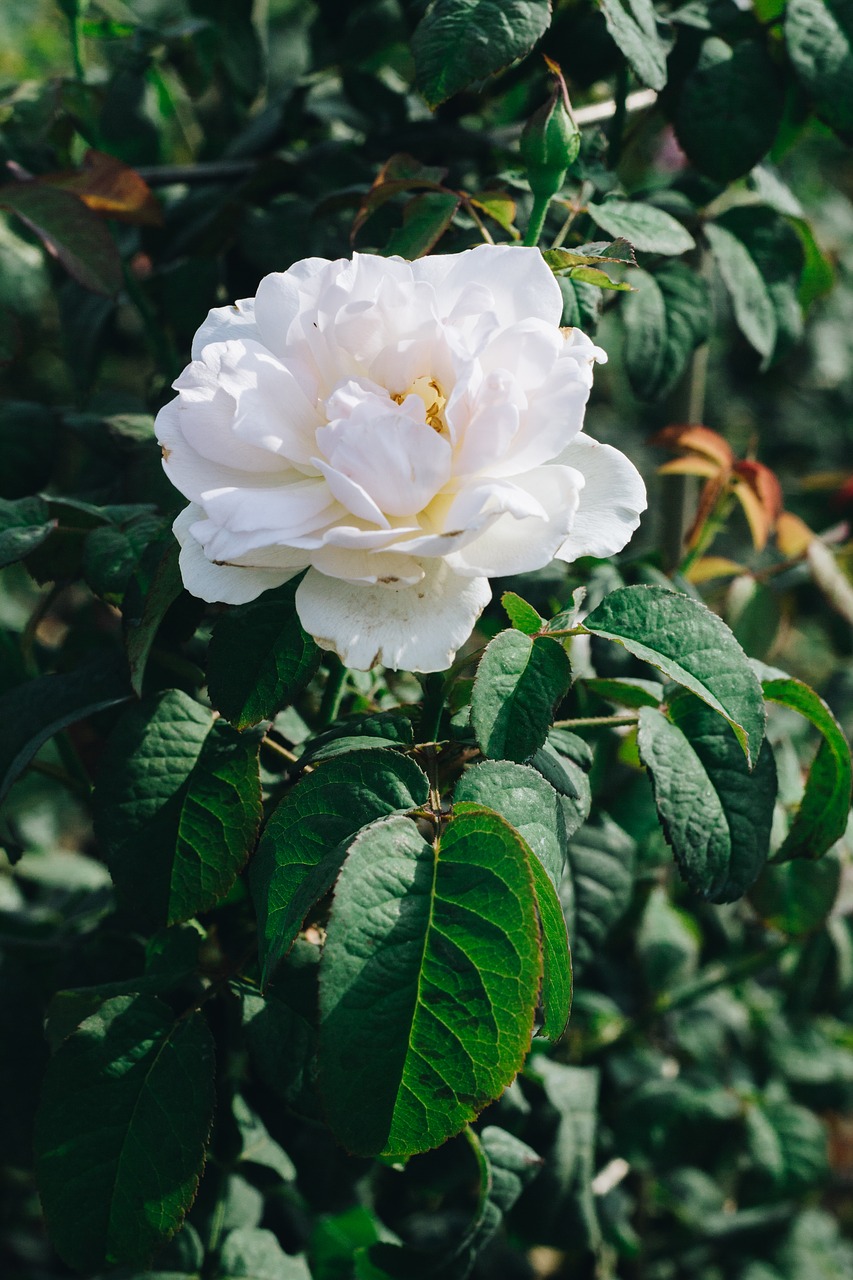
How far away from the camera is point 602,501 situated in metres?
0.58

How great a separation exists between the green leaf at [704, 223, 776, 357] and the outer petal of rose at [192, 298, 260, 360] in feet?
1.67

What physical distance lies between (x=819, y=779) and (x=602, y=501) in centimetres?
29

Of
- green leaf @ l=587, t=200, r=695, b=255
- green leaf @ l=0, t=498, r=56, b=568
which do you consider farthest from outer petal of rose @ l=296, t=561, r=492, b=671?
green leaf @ l=587, t=200, r=695, b=255

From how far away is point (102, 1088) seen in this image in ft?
2.13

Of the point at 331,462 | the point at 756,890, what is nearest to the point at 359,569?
the point at 331,462

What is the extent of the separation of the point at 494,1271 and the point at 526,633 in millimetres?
820

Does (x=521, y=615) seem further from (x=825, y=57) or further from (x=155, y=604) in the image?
(x=825, y=57)

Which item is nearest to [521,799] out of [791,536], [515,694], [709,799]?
[515,694]

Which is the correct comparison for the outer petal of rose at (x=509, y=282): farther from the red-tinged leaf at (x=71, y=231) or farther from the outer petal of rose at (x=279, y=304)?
the red-tinged leaf at (x=71, y=231)

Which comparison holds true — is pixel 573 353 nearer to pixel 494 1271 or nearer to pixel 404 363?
pixel 404 363

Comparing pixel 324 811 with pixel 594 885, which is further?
pixel 594 885

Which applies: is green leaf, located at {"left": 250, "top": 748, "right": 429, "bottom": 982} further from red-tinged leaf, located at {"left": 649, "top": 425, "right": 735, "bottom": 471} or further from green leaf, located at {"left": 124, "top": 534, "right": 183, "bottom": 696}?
red-tinged leaf, located at {"left": 649, "top": 425, "right": 735, "bottom": 471}

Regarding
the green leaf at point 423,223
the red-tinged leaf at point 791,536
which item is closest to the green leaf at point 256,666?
the green leaf at point 423,223

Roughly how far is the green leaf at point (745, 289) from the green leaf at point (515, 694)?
497 millimetres
